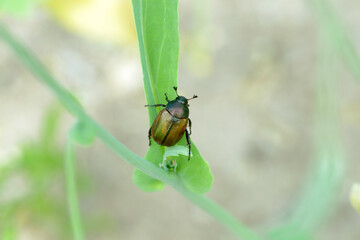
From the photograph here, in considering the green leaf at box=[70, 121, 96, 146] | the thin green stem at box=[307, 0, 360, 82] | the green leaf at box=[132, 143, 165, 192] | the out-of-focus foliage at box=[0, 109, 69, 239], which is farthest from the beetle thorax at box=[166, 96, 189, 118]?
the out-of-focus foliage at box=[0, 109, 69, 239]

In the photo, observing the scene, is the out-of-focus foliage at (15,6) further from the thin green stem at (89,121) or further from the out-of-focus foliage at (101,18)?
the out-of-focus foliage at (101,18)

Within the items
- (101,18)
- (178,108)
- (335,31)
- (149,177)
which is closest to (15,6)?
(178,108)

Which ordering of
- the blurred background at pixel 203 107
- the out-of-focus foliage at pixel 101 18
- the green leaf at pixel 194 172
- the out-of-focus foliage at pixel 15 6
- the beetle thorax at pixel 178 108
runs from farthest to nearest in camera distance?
the out-of-focus foliage at pixel 101 18, the blurred background at pixel 203 107, the out-of-focus foliage at pixel 15 6, the beetle thorax at pixel 178 108, the green leaf at pixel 194 172

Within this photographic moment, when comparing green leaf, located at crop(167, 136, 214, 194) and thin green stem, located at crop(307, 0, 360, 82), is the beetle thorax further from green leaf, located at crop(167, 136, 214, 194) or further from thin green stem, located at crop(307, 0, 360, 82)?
thin green stem, located at crop(307, 0, 360, 82)

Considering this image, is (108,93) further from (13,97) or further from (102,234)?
(102,234)

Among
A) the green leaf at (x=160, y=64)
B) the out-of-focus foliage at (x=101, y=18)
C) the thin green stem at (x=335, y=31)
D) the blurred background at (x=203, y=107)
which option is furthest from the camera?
the out-of-focus foliage at (x=101, y=18)

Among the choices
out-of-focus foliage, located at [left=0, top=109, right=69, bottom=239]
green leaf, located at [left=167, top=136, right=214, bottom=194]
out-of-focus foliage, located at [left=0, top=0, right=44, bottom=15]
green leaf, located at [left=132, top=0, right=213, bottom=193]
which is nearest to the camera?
green leaf, located at [left=132, top=0, right=213, bottom=193]

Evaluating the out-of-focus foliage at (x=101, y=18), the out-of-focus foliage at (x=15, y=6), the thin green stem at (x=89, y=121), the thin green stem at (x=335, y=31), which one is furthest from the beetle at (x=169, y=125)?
the out-of-focus foliage at (x=101, y=18)

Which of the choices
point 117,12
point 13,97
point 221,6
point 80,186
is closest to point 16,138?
point 13,97
